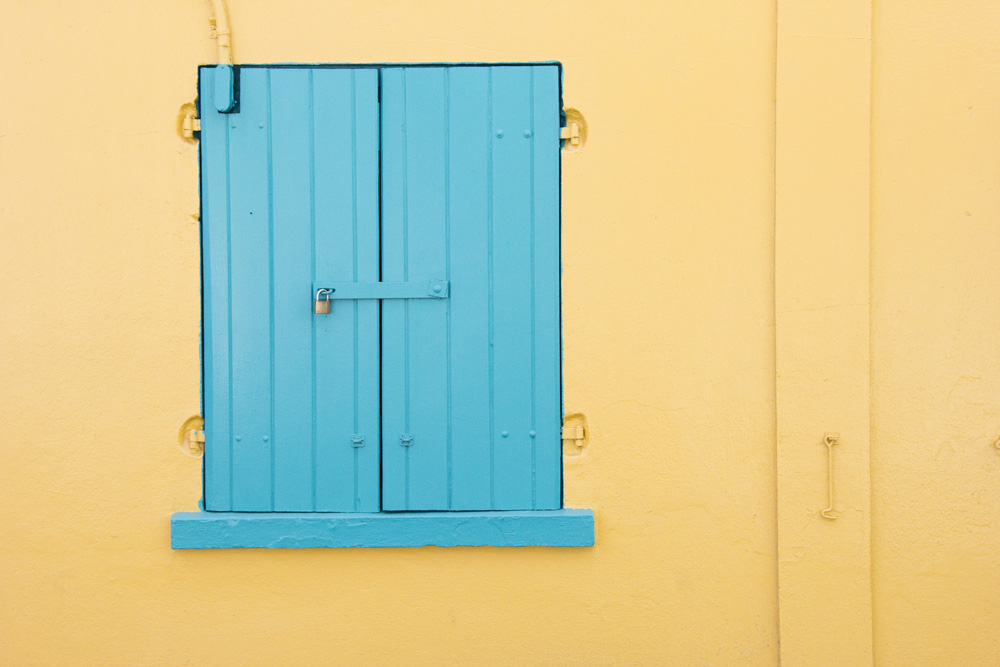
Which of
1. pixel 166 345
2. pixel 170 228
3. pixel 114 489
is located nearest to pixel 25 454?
pixel 114 489

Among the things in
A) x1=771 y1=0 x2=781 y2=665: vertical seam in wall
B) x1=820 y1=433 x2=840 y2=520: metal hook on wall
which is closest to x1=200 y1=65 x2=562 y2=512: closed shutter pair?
→ x1=771 y1=0 x2=781 y2=665: vertical seam in wall

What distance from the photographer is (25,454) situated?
2379mm

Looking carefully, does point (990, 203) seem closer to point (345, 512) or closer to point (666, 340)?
point (666, 340)

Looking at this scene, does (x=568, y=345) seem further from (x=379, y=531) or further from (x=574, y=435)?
(x=379, y=531)

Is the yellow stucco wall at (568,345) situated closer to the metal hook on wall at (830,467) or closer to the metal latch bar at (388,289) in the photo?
the metal hook on wall at (830,467)

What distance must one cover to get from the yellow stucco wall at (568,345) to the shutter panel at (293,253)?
4.8 inches

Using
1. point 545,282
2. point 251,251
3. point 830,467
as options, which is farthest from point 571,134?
point 830,467

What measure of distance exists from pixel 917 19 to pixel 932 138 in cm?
44

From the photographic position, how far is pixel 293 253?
2.37 m

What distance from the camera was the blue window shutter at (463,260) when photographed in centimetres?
237

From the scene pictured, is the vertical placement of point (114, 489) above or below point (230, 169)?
below

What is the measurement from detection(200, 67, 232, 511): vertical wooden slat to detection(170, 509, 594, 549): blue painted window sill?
0.12m

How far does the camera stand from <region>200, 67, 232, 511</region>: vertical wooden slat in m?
2.37

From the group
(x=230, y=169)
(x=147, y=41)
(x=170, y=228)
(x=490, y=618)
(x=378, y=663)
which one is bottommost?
(x=378, y=663)
